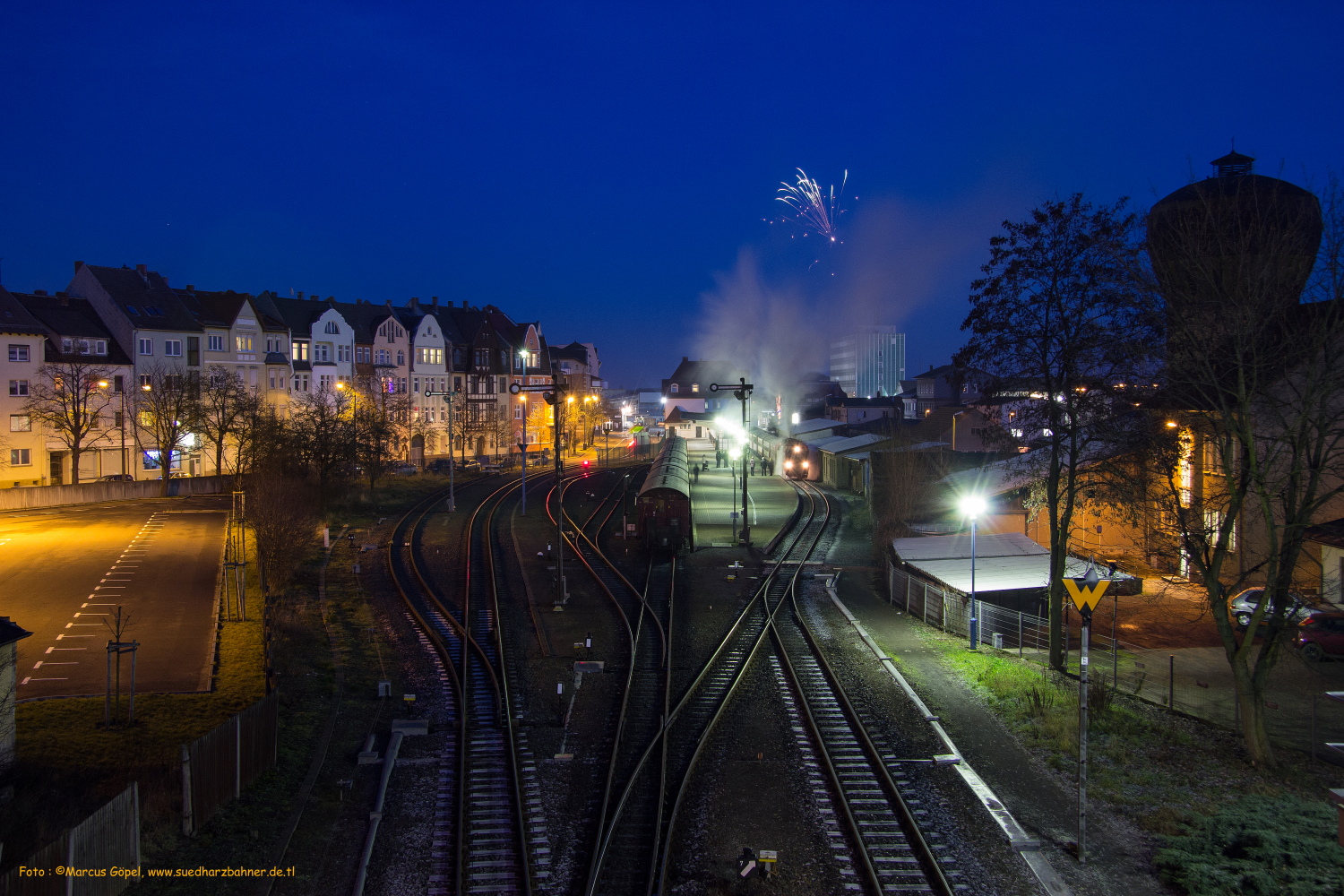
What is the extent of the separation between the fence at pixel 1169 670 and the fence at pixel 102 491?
3653 cm

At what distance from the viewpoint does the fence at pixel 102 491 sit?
36688 millimetres

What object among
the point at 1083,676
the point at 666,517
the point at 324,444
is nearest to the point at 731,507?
the point at 666,517

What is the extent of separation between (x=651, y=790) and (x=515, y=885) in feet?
8.64

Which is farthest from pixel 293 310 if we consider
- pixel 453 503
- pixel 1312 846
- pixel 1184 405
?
pixel 1312 846

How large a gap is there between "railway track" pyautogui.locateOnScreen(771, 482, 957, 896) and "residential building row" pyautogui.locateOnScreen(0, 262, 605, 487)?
20817 mm

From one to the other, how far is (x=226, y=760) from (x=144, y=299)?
51.1 metres

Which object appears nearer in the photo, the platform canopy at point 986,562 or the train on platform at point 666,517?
the platform canopy at point 986,562

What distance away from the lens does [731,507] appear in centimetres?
4231

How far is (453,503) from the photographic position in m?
40.1

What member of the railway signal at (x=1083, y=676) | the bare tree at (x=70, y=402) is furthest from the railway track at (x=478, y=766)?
the bare tree at (x=70, y=402)

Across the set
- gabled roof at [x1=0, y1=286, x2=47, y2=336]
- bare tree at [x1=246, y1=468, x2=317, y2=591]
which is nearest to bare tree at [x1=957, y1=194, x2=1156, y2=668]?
bare tree at [x1=246, y1=468, x2=317, y2=591]

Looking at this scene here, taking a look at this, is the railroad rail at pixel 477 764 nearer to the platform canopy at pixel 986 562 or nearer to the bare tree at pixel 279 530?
the bare tree at pixel 279 530

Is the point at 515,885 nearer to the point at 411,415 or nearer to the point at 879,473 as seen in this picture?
the point at 879,473

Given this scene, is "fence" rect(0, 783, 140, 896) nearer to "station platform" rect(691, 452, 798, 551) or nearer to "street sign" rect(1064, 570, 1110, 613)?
"street sign" rect(1064, 570, 1110, 613)
